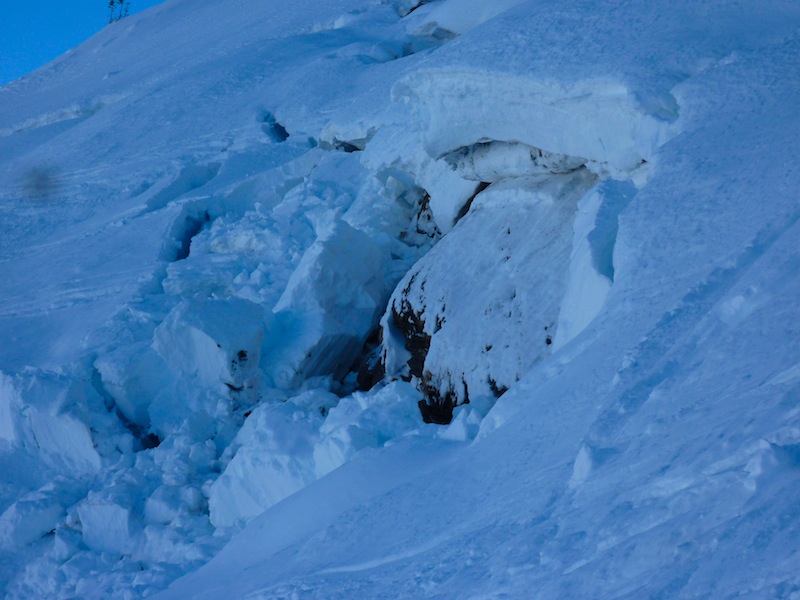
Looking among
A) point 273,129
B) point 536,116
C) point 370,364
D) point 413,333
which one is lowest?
point 370,364

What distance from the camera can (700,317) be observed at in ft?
7.13

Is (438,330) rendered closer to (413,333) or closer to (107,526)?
(413,333)

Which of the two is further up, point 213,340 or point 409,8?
point 409,8

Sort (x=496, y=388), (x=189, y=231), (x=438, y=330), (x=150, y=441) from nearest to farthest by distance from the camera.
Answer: (x=496, y=388) < (x=438, y=330) < (x=150, y=441) < (x=189, y=231)

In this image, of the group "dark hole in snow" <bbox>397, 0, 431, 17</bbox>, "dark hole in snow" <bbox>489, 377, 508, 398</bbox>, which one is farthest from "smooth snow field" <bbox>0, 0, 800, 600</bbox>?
"dark hole in snow" <bbox>397, 0, 431, 17</bbox>

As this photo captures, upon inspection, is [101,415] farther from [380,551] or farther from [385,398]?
[380,551]

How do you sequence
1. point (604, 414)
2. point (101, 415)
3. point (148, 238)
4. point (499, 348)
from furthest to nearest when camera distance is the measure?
1. point (148, 238)
2. point (101, 415)
3. point (499, 348)
4. point (604, 414)

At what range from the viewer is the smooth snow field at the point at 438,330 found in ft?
5.82

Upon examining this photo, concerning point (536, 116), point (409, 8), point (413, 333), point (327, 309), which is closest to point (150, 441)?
point (327, 309)

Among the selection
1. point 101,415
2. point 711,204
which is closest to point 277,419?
point 101,415

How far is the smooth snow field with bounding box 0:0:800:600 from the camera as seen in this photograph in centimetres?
177

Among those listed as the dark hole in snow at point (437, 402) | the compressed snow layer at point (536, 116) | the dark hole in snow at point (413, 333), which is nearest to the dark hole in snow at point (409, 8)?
the compressed snow layer at point (536, 116)

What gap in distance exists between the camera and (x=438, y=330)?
14.2ft

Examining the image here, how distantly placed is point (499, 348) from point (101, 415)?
244 centimetres
